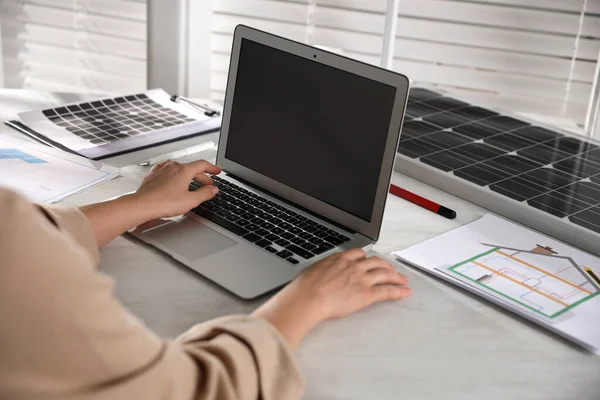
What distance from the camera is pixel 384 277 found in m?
1.08

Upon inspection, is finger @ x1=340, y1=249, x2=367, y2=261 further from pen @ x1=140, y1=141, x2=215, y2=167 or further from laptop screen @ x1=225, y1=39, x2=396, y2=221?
pen @ x1=140, y1=141, x2=215, y2=167

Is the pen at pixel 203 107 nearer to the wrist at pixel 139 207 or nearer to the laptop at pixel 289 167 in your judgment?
the laptop at pixel 289 167

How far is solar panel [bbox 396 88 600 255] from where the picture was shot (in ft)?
4.30

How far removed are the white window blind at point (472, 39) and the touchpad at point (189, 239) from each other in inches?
35.3

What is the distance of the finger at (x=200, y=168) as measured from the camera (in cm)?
128

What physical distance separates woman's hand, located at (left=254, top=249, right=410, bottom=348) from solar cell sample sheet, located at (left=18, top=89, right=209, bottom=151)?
687 millimetres

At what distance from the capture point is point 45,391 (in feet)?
2.10

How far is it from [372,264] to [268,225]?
21cm

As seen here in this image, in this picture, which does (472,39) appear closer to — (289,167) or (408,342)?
(289,167)

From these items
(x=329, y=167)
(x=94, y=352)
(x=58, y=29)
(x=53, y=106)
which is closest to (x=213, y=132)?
(x=53, y=106)

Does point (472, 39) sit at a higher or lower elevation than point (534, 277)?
higher

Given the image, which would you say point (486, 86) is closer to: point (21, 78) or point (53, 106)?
point (53, 106)

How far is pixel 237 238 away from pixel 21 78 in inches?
56.8

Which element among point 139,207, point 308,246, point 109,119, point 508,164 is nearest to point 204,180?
point 139,207
